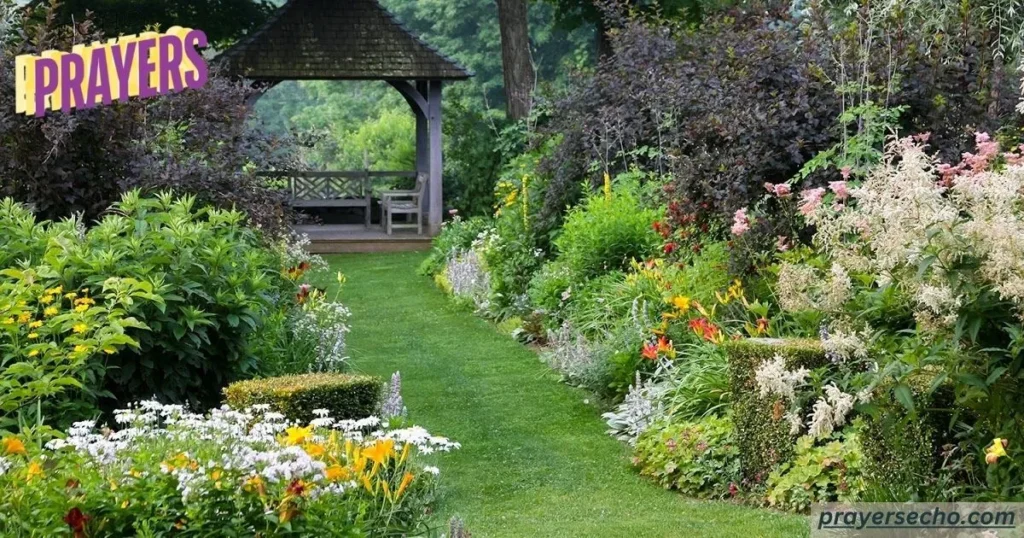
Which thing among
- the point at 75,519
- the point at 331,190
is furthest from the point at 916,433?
the point at 331,190

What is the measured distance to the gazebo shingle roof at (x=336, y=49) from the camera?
20.1 meters

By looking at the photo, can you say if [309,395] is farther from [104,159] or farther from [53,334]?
[104,159]

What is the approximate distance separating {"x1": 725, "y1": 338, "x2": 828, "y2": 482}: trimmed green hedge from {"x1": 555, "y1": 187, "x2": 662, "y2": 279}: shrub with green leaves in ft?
12.8

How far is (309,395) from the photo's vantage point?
6.63 metres

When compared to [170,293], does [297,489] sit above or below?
below

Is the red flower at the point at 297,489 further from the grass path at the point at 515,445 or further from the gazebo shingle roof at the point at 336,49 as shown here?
the gazebo shingle roof at the point at 336,49

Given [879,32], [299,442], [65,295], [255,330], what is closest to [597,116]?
[879,32]

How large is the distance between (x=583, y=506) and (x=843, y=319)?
1.76 metres

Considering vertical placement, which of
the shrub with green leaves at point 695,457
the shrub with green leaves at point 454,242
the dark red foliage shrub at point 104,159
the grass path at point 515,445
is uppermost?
the dark red foliage shrub at point 104,159

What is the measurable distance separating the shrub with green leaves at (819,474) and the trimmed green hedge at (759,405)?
9 centimetres

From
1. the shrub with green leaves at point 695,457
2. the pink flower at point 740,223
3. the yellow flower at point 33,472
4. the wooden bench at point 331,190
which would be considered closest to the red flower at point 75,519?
the yellow flower at point 33,472

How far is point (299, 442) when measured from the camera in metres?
4.87

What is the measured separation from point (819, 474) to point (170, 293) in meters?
3.47

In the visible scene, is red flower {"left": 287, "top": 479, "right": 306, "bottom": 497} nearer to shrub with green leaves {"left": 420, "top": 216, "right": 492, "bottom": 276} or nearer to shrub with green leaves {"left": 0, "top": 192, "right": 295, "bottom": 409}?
shrub with green leaves {"left": 0, "top": 192, "right": 295, "bottom": 409}
